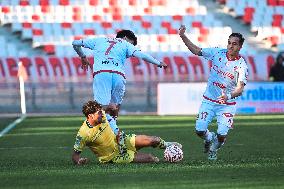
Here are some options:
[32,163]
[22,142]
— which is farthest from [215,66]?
[22,142]

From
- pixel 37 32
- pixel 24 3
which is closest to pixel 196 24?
pixel 37 32

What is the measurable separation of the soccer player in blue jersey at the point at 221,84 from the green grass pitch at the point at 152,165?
18.8 inches

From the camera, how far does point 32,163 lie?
1469 cm

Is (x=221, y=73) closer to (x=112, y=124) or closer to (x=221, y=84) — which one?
(x=221, y=84)

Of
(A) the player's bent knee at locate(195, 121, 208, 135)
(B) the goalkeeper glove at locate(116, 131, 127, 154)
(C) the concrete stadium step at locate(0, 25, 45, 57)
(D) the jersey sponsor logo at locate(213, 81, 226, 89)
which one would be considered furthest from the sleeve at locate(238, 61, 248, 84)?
(C) the concrete stadium step at locate(0, 25, 45, 57)

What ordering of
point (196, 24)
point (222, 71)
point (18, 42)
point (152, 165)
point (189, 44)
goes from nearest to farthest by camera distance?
point (152, 165)
point (189, 44)
point (222, 71)
point (18, 42)
point (196, 24)

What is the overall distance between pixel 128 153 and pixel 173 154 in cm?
68

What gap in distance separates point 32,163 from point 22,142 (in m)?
5.85

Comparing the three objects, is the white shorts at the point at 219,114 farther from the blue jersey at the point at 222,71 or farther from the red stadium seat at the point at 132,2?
the red stadium seat at the point at 132,2

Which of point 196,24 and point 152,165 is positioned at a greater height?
point 152,165

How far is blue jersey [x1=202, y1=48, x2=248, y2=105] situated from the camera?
15289 millimetres

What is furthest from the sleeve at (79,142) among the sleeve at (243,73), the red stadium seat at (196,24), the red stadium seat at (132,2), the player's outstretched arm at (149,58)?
the red stadium seat at (196,24)

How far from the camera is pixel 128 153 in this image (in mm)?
14070

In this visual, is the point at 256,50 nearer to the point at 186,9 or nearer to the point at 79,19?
the point at 186,9
